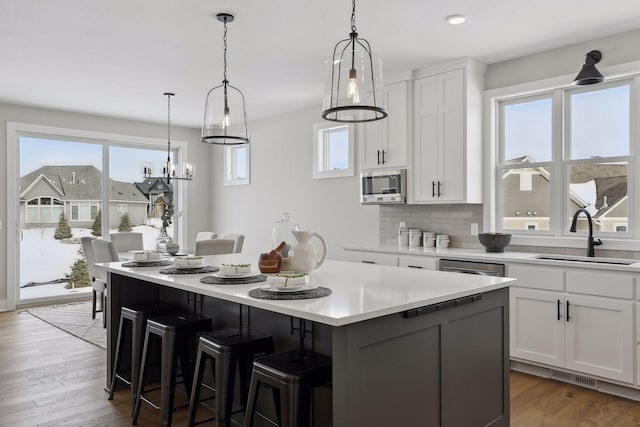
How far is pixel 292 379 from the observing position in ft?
6.00

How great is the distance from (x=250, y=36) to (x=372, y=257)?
225 centimetres

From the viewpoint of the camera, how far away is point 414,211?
16.1 feet

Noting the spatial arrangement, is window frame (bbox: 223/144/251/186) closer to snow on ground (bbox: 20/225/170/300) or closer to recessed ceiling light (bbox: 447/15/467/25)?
snow on ground (bbox: 20/225/170/300)

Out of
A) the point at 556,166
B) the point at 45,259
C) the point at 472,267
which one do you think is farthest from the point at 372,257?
the point at 45,259

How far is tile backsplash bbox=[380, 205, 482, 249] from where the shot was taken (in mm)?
4480

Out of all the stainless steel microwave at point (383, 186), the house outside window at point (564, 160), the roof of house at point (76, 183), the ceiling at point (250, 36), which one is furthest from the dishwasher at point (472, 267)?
the roof of house at point (76, 183)

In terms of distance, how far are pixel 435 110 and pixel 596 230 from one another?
5.60 feet

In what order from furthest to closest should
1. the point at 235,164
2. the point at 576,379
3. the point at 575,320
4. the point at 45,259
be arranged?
the point at 235,164 → the point at 45,259 → the point at 576,379 → the point at 575,320

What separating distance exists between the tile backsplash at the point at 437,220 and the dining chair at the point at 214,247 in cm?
169

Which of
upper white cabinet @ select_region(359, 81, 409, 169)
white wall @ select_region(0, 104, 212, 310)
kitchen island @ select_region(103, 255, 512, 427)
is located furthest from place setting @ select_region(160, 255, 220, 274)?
white wall @ select_region(0, 104, 212, 310)

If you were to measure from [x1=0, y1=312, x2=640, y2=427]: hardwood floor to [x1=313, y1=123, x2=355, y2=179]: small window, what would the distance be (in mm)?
2991

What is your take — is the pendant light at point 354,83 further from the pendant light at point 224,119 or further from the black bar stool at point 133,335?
the black bar stool at point 133,335

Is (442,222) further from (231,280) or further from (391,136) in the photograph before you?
(231,280)

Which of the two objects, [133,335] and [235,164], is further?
[235,164]
